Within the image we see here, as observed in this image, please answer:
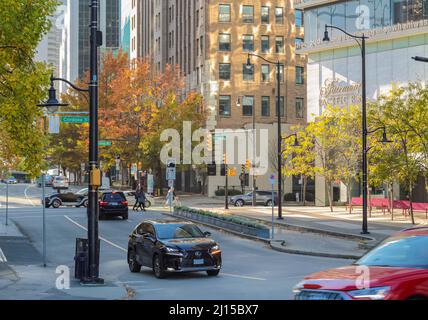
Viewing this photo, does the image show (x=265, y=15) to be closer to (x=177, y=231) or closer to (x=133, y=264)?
(x=133, y=264)

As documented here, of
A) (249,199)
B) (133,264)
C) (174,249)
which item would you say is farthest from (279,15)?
(174,249)

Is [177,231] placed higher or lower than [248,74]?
lower

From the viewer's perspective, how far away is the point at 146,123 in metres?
71.2

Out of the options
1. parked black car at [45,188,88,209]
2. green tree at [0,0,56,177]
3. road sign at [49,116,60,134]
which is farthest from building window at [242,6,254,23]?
green tree at [0,0,56,177]

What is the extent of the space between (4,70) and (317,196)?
45890mm

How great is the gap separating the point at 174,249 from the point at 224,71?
2290 inches

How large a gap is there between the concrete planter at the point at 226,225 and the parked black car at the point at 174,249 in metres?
11.7

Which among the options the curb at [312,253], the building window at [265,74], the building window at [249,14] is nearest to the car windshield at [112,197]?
the curb at [312,253]

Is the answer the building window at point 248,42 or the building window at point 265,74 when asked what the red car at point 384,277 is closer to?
the building window at point 265,74

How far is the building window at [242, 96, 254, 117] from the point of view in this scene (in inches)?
3002

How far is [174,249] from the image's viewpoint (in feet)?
63.8

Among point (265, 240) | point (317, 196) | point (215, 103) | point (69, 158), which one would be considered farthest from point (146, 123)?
point (265, 240)

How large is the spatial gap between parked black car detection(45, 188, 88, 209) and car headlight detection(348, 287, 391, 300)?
45981 millimetres

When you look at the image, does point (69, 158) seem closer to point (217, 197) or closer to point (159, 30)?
point (159, 30)
